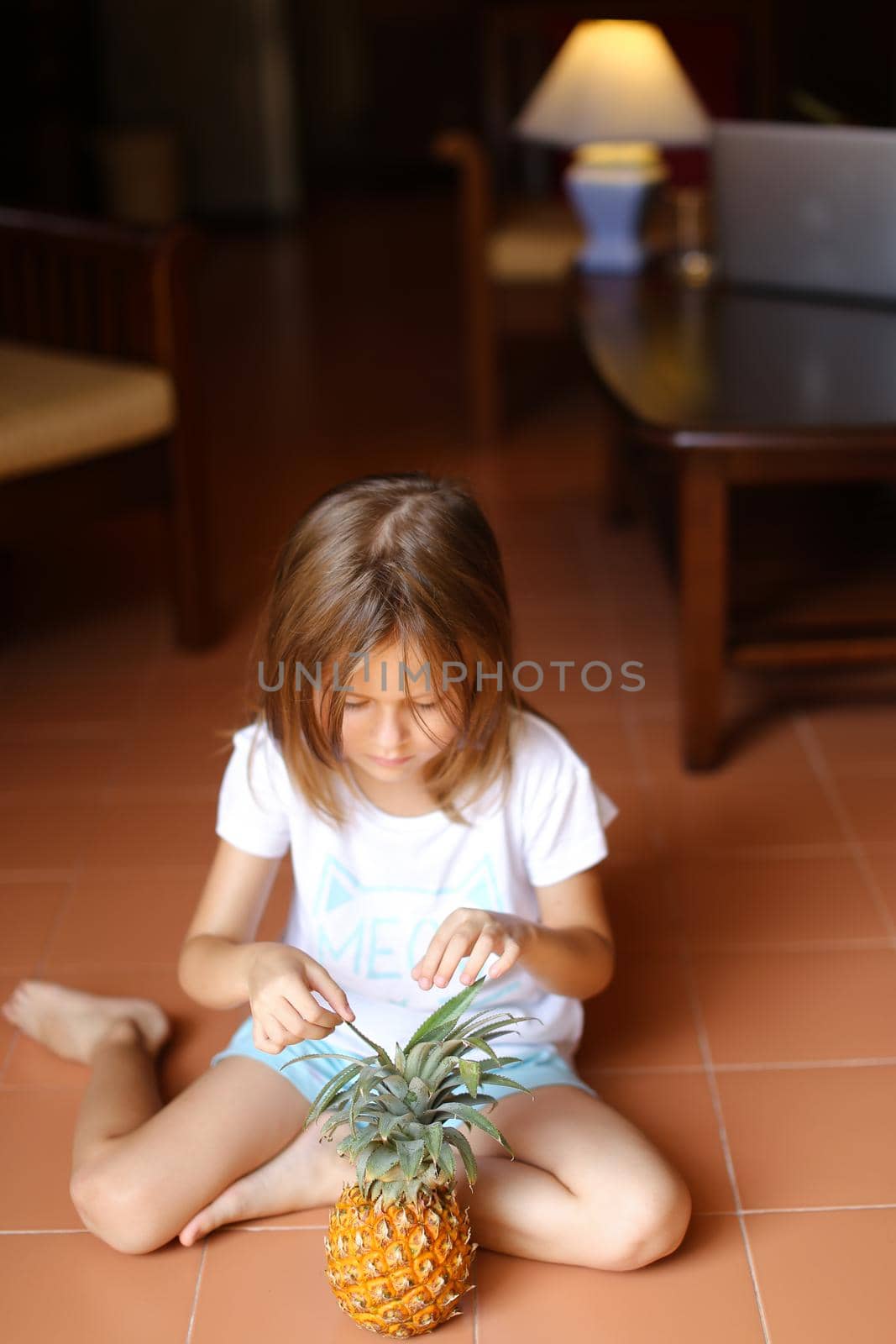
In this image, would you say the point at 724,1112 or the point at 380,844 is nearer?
the point at 380,844

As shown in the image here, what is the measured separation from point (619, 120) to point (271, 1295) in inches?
93.1

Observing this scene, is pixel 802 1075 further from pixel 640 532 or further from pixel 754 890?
pixel 640 532

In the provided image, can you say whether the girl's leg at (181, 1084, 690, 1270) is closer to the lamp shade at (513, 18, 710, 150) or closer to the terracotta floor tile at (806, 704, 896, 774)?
the terracotta floor tile at (806, 704, 896, 774)

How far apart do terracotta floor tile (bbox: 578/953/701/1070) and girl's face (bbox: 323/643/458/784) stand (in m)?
0.51

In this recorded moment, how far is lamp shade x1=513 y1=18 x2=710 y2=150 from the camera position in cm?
306

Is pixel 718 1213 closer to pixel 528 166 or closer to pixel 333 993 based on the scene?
pixel 333 993

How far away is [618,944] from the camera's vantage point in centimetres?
195

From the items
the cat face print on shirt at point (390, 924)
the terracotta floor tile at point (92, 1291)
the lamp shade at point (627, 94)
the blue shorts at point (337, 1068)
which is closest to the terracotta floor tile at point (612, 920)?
the terracotta floor tile at point (92, 1291)

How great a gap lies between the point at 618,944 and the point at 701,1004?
6.0 inches

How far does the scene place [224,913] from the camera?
1.57 metres

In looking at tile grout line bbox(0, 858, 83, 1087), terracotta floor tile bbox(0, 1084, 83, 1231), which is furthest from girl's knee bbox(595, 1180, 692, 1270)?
tile grout line bbox(0, 858, 83, 1087)

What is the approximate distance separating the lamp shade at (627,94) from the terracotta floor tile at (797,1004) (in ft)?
5.84

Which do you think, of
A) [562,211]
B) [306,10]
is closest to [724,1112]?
[562,211]

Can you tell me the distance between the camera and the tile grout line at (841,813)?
200 centimetres
